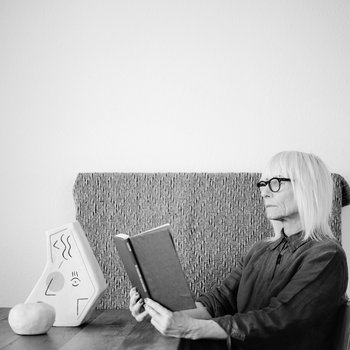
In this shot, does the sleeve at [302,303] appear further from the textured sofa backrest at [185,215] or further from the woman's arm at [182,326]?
the textured sofa backrest at [185,215]

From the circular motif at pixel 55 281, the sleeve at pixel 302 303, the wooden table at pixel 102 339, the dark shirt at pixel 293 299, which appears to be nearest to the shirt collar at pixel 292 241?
the dark shirt at pixel 293 299

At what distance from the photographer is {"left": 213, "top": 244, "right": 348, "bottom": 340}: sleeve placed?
4.86 feet

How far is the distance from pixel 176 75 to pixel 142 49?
0.16 meters

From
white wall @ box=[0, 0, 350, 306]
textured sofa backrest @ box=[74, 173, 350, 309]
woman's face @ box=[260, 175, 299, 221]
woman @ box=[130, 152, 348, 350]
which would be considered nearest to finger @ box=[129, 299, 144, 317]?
woman @ box=[130, 152, 348, 350]

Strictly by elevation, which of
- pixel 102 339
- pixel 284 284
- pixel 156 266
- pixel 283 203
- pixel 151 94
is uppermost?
pixel 151 94

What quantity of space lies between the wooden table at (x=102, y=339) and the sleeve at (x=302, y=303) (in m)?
0.17

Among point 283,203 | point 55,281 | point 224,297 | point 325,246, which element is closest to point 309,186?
point 283,203

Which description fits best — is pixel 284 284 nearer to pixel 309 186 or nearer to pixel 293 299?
pixel 293 299

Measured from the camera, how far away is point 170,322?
145cm

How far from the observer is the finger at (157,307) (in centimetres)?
146

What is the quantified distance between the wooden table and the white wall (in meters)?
0.53

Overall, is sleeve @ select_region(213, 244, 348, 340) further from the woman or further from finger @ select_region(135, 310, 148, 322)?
finger @ select_region(135, 310, 148, 322)

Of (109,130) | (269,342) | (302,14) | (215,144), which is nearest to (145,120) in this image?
(109,130)

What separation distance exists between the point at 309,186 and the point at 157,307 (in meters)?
0.58
